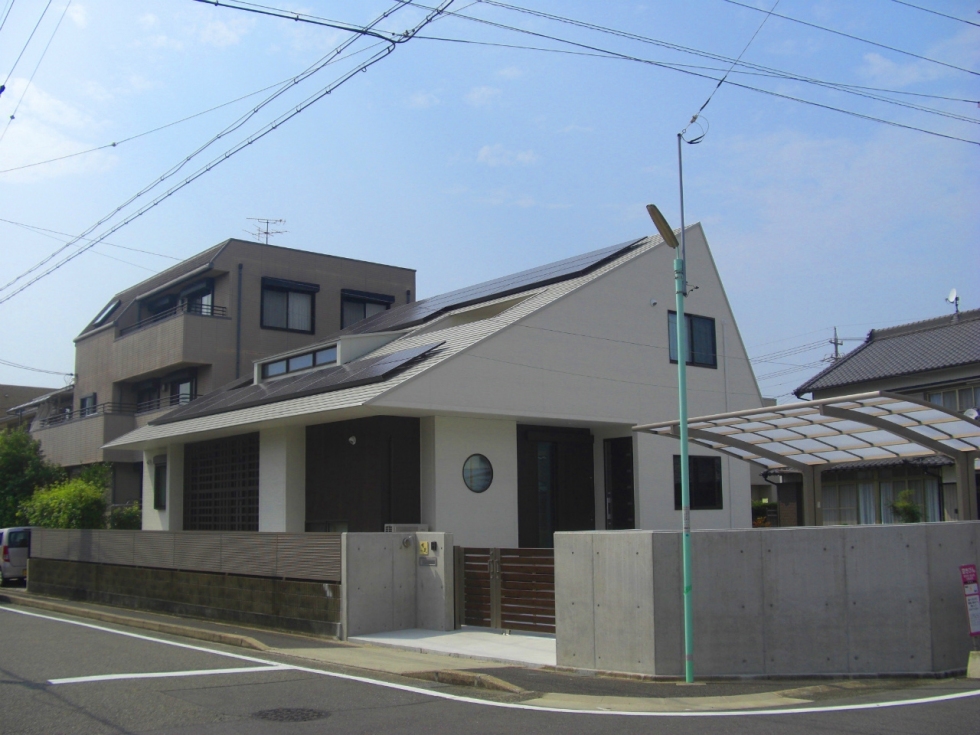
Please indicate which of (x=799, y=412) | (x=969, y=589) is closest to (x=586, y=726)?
(x=969, y=589)

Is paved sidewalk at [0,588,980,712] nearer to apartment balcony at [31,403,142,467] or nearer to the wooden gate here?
the wooden gate

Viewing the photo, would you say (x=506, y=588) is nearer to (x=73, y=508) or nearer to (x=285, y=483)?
(x=285, y=483)

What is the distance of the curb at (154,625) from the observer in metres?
14.8

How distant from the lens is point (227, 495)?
24.0 metres

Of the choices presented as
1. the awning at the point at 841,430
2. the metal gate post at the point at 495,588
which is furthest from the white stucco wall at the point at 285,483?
the awning at the point at 841,430

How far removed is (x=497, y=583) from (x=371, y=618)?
7.06 ft

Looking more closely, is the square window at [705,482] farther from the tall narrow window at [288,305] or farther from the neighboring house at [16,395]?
the neighboring house at [16,395]

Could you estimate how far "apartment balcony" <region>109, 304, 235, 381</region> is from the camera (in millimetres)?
32562

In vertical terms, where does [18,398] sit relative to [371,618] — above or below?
above

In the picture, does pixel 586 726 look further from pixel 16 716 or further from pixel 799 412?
pixel 799 412

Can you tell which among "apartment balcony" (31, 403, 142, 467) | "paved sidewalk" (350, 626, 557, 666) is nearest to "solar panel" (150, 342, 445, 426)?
"paved sidewalk" (350, 626, 557, 666)

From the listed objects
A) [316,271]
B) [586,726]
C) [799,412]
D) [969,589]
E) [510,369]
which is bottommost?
[586,726]

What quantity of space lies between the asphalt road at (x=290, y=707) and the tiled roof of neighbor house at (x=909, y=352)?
2838cm

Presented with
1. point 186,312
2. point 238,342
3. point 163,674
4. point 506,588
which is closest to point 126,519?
point 238,342
